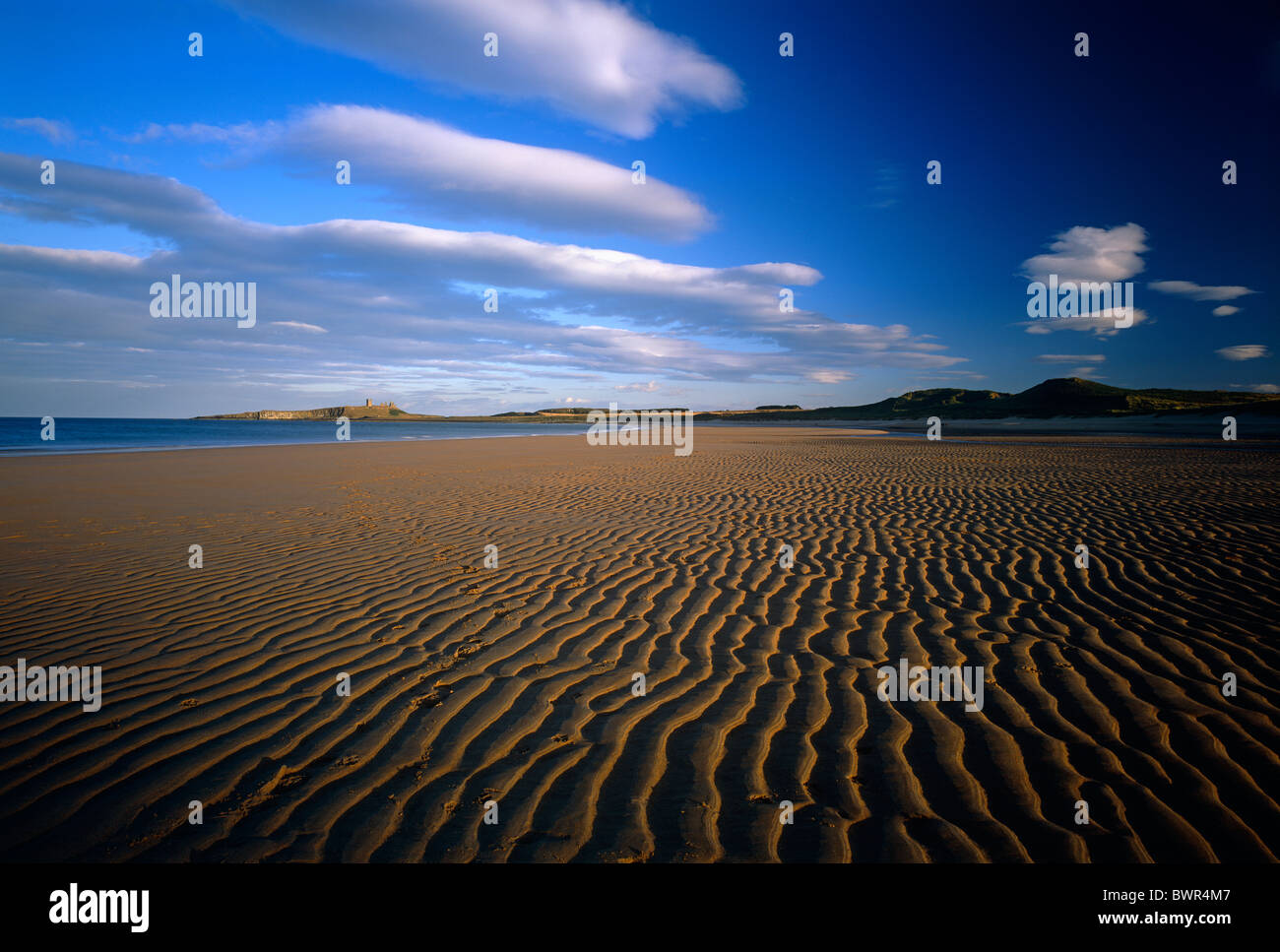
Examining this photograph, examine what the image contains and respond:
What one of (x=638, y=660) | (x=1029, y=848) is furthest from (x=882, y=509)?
(x=1029, y=848)

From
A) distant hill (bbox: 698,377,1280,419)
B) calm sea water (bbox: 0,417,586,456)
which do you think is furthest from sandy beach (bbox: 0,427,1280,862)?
distant hill (bbox: 698,377,1280,419)

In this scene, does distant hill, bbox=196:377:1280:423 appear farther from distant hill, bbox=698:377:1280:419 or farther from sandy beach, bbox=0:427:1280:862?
sandy beach, bbox=0:427:1280:862

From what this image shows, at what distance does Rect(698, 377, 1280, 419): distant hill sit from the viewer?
68.8m

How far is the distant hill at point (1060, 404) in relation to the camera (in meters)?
68.8

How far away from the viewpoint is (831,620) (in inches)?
216

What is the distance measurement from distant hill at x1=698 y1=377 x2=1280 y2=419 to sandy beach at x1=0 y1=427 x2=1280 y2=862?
68.4 meters

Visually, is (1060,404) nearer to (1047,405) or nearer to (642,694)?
(1047,405)

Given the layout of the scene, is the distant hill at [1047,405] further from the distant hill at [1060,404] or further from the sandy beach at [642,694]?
the sandy beach at [642,694]

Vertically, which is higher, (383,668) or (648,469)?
(648,469)

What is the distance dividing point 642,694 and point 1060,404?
4812 inches

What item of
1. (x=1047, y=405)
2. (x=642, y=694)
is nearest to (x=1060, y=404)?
(x=1047, y=405)

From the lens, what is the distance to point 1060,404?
10075 cm
